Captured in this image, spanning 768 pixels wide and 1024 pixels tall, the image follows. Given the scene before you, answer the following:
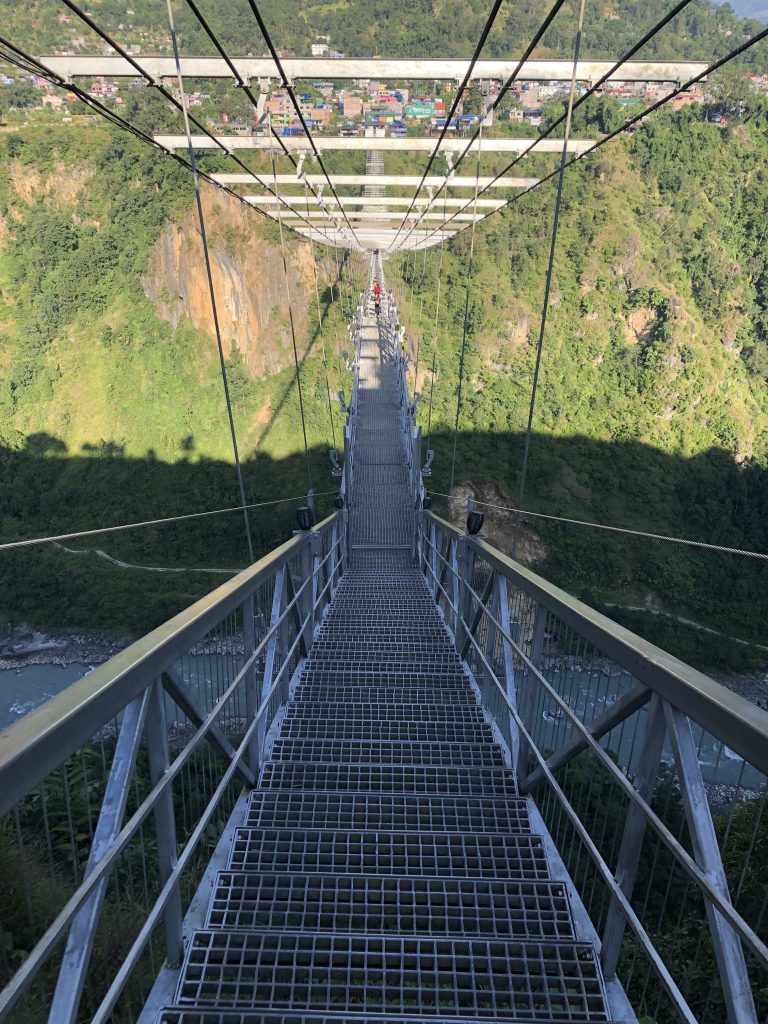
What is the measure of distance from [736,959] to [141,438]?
27285 mm

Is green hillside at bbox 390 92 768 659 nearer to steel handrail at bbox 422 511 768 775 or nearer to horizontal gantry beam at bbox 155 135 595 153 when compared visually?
horizontal gantry beam at bbox 155 135 595 153

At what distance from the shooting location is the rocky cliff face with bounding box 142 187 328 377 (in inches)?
963

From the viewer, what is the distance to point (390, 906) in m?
1.56

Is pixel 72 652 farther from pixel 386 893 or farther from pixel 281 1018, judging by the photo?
pixel 281 1018

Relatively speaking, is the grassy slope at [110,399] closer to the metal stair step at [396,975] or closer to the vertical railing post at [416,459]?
the vertical railing post at [416,459]

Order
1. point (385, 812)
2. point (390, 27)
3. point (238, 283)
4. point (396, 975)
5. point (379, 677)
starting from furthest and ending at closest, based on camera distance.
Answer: point (390, 27), point (238, 283), point (379, 677), point (385, 812), point (396, 975)

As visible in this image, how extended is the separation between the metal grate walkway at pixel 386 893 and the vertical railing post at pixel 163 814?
9cm

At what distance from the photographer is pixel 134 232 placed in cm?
2728

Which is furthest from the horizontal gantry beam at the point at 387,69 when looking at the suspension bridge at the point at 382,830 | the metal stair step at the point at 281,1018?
the metal stair step at the point at 281,1018

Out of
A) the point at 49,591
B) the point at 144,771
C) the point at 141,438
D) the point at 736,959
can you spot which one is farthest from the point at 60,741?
the point at 141,438

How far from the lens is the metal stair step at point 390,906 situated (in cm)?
151

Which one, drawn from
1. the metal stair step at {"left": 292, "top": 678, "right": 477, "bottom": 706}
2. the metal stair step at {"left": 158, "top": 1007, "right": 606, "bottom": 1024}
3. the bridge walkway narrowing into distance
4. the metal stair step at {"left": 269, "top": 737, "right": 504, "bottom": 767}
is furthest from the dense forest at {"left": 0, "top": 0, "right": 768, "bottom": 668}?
the metal stair step at {"left": 158, "top": 1007, "right": 606, "bottom": 1024}

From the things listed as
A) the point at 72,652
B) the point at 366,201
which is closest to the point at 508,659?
the point at 366,201

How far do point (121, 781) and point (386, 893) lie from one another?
A: 3.05ft
